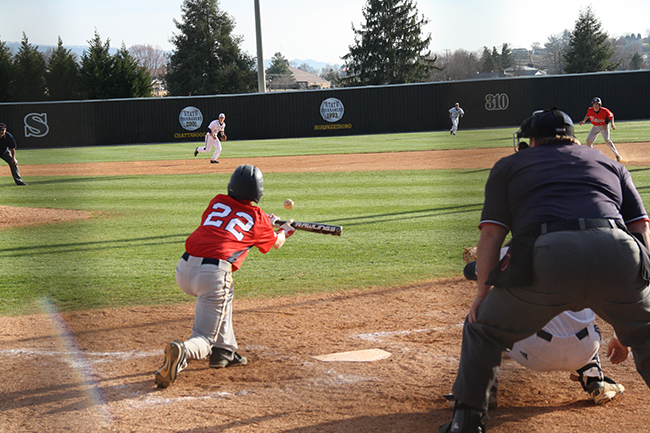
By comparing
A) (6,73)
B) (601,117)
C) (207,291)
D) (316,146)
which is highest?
(6,73)

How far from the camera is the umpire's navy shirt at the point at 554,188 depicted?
9.02 feet

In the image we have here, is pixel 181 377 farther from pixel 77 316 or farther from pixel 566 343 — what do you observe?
pixel 566 343

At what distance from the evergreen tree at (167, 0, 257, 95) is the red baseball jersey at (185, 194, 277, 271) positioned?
37.1 meters

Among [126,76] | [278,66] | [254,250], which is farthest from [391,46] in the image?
[278,66]

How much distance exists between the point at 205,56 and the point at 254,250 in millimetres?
34232

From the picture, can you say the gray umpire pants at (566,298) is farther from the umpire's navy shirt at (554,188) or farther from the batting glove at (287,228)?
the batting glove at (287,228)

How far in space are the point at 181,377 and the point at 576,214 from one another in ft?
9.05

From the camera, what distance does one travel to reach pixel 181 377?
4.08 metres

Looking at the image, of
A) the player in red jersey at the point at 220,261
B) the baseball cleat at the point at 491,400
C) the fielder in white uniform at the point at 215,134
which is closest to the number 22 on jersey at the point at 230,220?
the player in red jersey at the point at 220,261

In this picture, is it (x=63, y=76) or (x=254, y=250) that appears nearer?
(x=254, y=250)

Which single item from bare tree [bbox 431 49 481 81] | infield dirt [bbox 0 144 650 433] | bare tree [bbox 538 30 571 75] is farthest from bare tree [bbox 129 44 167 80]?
infield dirt [bbox 0 144 650 433]

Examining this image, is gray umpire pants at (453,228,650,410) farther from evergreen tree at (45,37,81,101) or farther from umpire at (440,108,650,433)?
evergreen tree at (45,37,81,101)

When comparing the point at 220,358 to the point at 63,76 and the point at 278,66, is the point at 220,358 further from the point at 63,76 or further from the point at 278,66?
the point at 278,66

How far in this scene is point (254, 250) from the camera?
29.4 feet
